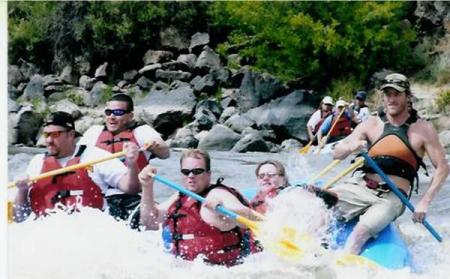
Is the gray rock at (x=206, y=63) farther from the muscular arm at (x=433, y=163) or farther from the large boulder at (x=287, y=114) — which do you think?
the muscular arm at (x=433, y=163)

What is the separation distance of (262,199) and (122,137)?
541 millimetres

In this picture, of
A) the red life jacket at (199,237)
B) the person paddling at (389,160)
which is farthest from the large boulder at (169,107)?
the person paddling at (389,160)

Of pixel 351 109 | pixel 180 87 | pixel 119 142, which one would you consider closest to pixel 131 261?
pixel 119 142

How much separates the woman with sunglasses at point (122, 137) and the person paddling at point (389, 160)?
633mm

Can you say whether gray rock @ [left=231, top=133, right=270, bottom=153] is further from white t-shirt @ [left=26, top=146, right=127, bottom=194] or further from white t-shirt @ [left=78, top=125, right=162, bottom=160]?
white t-shirt @ [left=26, top=146, right=127, bottom=194]

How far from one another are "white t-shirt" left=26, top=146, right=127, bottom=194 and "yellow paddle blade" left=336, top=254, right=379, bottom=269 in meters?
0.80

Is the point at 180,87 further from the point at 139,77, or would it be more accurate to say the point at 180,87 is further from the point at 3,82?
the point at 3,82

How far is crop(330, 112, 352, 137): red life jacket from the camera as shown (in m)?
3.42

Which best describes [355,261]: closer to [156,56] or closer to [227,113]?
[227,113]

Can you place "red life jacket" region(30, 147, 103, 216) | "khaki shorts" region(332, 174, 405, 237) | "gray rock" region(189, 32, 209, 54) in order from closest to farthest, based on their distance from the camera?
"khaki shorts" region(332, 174, 405, 237) < "red life jacket" region(30, 147, 103, 216) < "gray rock" region(189, 32, 209, 54)

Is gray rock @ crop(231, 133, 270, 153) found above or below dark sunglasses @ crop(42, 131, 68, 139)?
above

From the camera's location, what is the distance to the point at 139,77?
354 cm

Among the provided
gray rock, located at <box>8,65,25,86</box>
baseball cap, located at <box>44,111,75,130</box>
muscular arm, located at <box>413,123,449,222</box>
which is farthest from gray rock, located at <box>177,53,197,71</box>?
muscular arm, located at <box>413,123,449,222</box>

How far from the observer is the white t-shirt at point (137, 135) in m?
3.49
